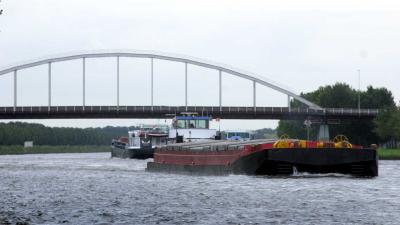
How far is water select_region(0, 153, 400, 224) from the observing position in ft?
124

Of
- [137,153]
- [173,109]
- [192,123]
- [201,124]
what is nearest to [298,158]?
[201,124]

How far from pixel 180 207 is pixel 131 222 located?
673 cm

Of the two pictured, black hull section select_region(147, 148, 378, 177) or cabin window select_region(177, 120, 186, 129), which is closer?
black hull section select_region(147, 148, 378, 177)

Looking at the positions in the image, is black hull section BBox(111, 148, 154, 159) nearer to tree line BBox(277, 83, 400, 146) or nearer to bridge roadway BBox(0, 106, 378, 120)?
bridge roadway BBox(0, 106, 378, 120)

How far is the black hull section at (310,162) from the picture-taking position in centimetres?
5853

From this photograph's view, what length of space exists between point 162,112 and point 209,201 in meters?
118

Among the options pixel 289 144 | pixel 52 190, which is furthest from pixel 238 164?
pixel 52 190

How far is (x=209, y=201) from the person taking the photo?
151ft

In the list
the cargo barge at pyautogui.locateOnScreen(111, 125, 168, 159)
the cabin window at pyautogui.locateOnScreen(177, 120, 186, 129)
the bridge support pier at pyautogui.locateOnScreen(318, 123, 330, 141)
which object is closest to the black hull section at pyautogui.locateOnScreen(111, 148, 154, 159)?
the cargo barge at pyautogui.locateOnScreen(111, 125, 168, 159)

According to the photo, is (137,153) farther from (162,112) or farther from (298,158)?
(298,158)

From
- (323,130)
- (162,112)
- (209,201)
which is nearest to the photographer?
(209,201)

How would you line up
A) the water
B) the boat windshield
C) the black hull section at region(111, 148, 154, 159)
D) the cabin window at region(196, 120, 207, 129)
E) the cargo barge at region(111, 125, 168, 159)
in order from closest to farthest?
the water, the boat windshield, the cabin window at region(196, 120, 207, 129), the cargo barge at region(111, 125, 168, 159), the black hull section at region(111, 148, 154, 159)

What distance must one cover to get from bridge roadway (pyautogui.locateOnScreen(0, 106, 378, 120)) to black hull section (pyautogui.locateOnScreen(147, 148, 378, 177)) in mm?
93086

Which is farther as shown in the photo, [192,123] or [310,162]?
[192,123]
